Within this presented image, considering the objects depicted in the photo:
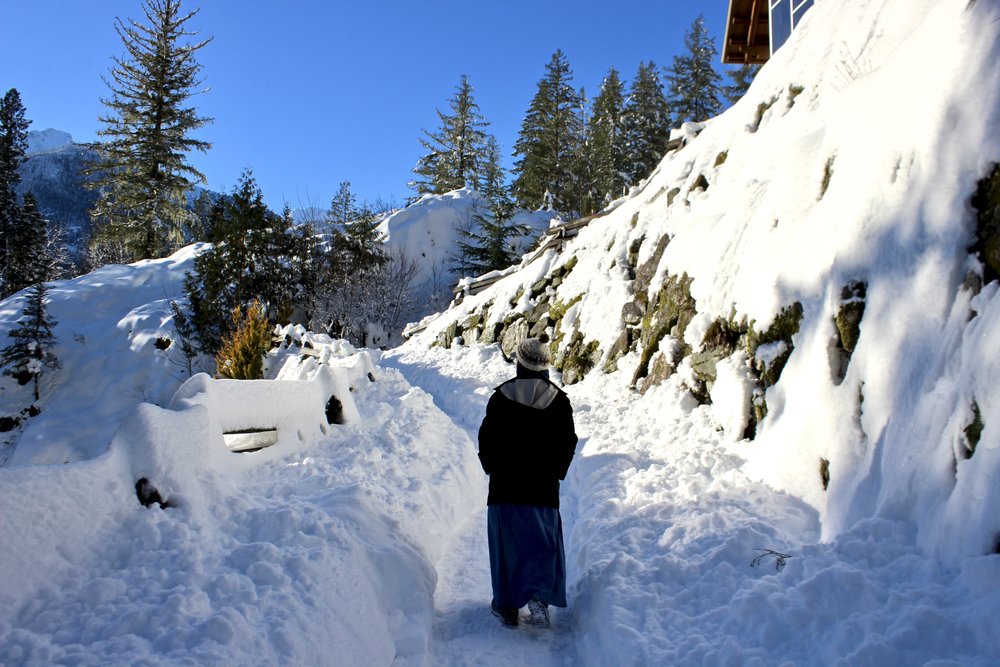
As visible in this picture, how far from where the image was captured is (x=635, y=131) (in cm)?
3156

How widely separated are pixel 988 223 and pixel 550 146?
110 feet

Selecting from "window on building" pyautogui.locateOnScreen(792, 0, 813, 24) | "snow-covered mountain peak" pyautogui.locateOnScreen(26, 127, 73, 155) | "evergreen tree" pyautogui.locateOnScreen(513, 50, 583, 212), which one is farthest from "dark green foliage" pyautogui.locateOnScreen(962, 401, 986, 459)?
"snow-covered mountain peak" pyautogui.locateOnScreen(26, 127, 73, 155)

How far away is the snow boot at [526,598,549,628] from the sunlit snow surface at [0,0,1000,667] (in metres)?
0.11

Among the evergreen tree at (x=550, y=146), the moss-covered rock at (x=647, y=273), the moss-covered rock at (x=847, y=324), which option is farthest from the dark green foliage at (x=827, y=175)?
the evergreen tree at (x=550, y=146)

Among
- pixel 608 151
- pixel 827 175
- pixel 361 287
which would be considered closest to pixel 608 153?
pixel 608 151

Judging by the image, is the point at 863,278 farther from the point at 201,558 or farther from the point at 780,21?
the point at 780,21

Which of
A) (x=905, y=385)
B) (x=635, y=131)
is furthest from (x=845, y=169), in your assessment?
(x=635, y=131)

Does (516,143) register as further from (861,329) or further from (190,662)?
(190,662)

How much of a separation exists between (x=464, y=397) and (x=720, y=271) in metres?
6.24

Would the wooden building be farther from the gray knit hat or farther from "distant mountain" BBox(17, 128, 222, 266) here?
"distant mountain" BBox(17, 128, 222, 266)

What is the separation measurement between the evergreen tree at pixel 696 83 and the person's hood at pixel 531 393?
33419mm

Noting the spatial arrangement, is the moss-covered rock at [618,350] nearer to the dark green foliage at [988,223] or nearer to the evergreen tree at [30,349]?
the dark green foliage at [988,223]

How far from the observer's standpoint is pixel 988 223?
3.29 meters

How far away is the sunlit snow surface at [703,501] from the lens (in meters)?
2.45
